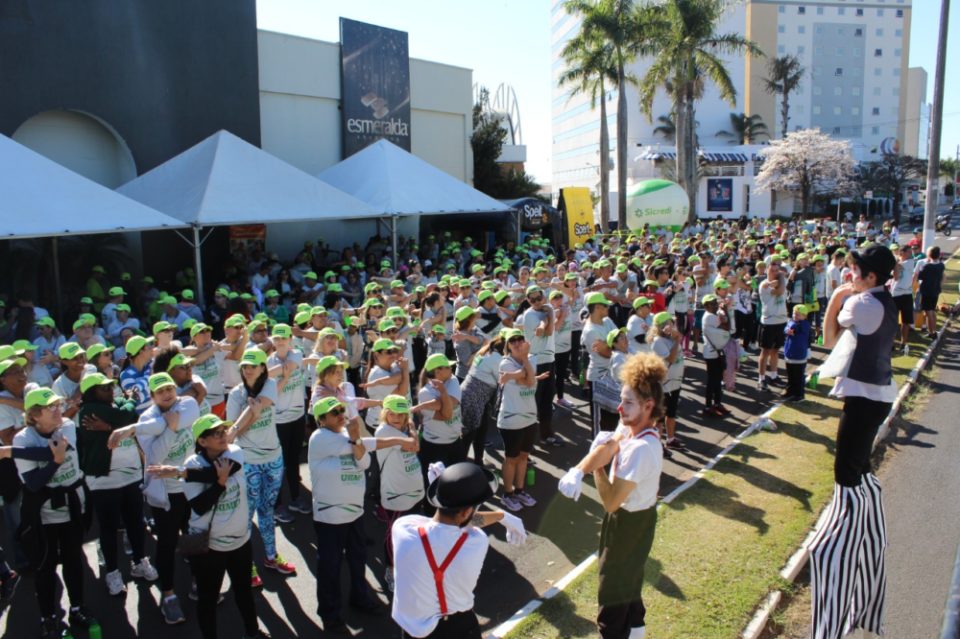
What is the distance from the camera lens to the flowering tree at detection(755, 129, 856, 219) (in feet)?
168

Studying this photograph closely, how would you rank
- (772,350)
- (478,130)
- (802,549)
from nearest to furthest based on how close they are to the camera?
1. (802,549)
2. (772,350)
3. (478,130)

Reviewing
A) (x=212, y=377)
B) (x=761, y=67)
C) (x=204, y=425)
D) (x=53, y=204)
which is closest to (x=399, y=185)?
(x=53, y=204)

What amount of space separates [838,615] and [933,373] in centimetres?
934

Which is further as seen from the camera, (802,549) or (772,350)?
(772,350)

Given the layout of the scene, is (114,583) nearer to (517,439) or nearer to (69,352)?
(69,352)

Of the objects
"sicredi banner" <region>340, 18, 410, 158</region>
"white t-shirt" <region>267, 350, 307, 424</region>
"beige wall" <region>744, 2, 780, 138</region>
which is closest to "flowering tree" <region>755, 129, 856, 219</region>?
"beige wall" <region>744, 2, 780, 138</region>

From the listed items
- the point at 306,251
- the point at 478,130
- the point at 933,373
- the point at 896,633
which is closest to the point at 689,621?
the point at 896,633

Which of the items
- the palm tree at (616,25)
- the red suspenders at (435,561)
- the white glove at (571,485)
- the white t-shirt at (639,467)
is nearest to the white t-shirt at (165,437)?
the red suspenders at (435,561)

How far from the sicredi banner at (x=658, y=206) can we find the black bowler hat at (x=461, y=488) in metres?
33.6

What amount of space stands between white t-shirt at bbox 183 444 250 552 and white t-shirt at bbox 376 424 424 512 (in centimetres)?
113

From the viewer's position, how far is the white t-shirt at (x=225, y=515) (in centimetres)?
449

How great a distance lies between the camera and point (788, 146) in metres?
52.7

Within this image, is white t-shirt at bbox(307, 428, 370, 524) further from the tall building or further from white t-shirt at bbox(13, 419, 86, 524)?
the tall building

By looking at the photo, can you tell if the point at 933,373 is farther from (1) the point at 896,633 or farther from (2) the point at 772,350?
(1) the point at 896,633
